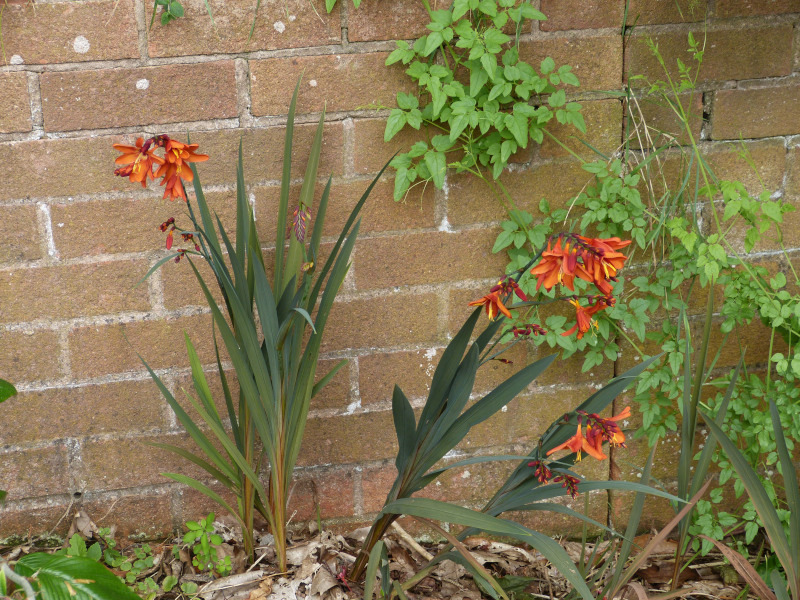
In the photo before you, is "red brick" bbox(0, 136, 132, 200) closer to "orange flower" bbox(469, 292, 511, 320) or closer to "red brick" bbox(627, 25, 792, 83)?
"orange flower" bbox(469, 292, 511, 320)

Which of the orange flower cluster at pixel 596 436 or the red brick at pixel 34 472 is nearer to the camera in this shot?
the orange flower cluster at pixel 596 436

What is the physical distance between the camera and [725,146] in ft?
5.54

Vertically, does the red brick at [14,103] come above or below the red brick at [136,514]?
above

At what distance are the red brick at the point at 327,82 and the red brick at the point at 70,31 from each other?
0.28 meters

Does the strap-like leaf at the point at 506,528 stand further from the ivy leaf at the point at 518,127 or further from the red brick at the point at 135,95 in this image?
the red brick at the point at 135,95

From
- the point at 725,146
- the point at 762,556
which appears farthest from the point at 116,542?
the point at 725,146

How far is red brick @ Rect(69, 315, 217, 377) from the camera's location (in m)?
1.62

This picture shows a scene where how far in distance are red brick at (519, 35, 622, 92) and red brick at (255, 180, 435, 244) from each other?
40cm

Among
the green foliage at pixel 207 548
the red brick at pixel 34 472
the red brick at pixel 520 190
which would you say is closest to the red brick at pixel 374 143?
the red brick at pixel 520 190

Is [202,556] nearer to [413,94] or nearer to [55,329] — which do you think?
[55,329]

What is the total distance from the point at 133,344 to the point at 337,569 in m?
0.71

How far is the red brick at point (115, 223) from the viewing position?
155 centimetres

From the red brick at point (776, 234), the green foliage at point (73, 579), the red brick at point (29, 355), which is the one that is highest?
the red brick at point (776, 234)

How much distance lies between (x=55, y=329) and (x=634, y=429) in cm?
147
